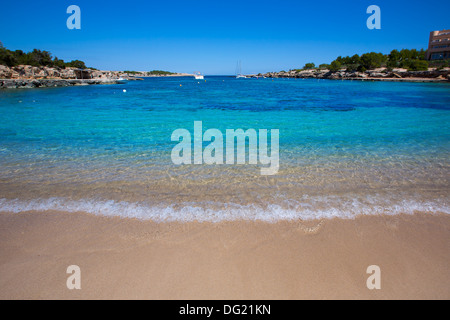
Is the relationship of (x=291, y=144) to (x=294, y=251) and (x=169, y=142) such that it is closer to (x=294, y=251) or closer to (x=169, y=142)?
(x=169, y=142)

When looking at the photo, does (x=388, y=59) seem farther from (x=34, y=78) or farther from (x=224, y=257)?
(x=224, y=257)

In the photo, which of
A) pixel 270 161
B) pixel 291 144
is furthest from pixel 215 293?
pixel 291 144

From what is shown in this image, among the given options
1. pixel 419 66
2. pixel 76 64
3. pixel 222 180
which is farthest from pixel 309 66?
pixel 222 180

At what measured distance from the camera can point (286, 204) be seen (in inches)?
164

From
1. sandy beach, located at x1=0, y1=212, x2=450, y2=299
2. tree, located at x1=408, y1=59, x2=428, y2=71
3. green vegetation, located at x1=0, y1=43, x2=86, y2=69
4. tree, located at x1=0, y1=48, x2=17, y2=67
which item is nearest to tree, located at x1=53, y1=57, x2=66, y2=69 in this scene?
green vegetation, located at x1=0, y1=43, x2=86, y2=69

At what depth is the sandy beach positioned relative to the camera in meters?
2.47

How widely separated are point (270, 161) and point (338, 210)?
2779 mm

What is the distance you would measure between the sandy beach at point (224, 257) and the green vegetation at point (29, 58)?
2879 inches

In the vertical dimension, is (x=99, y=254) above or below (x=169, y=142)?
below

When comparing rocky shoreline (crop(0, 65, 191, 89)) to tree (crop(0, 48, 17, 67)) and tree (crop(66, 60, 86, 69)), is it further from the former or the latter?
tree (crop(66, 60, 86, 69))

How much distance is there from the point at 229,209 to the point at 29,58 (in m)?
84.6

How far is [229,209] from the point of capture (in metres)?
4.01

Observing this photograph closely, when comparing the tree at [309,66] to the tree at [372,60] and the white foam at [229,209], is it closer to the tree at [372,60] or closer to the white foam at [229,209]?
the tree at [372,60]

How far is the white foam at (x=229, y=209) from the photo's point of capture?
3791mm
